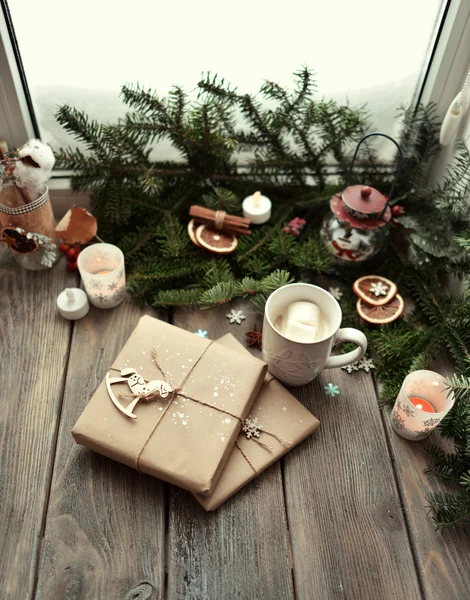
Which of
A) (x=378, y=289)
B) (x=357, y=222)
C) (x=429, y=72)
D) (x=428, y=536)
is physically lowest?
(x=428, y=536)

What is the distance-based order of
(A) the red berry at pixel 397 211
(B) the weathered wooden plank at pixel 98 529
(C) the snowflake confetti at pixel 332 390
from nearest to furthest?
1. (B) the weathered wooden plank at pixel 98 529
2. (C) the snowflake confetti at pixel 332 390
3. (A) the red berry at pixel 397 211

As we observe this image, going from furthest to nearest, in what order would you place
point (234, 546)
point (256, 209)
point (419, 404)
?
point (256, 209) → point (419, 404) → point (234, 546)

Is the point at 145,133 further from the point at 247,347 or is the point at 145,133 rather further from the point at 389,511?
the point at 389,511

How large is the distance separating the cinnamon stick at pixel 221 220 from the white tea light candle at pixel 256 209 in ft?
0.08

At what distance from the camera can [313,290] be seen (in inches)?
38.8

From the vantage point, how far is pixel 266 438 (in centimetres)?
93

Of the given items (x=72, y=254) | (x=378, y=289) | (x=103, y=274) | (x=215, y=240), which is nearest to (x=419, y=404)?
(x=378, y=289)

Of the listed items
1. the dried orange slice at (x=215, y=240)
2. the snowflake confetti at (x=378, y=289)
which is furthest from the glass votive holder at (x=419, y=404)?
the dried orange slice at (x=215, y=240)

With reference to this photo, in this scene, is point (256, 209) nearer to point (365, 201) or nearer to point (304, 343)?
point (365, 201)

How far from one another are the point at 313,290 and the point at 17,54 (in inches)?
27.7

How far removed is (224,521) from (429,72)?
92cm

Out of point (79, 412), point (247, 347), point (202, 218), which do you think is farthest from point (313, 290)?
point (79, 412)

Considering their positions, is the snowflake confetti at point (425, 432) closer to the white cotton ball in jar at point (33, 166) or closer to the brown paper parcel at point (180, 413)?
the brown paper parcel at point (180, 413)

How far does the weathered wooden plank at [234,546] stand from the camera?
82 centimetres
